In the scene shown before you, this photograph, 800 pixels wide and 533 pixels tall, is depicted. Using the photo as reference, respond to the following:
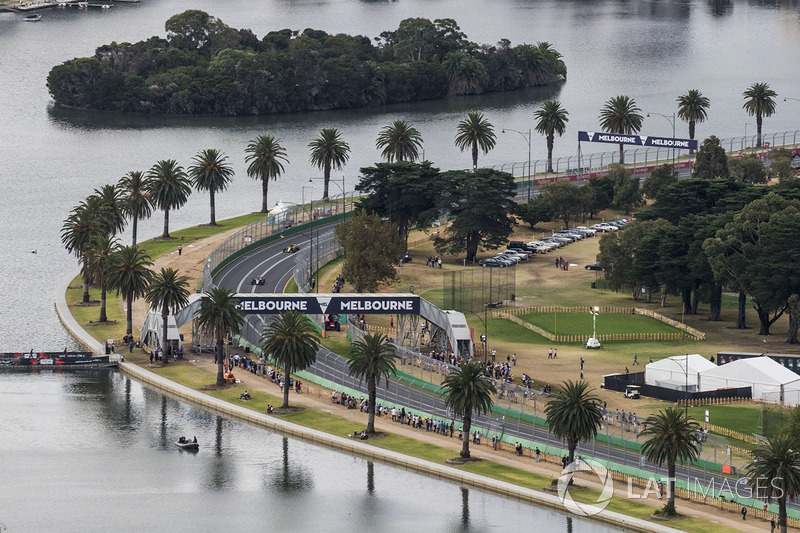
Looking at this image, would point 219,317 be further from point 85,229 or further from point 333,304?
point 85,229

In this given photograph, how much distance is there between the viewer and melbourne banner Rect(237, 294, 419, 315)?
523 ft

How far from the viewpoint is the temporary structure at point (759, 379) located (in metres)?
146

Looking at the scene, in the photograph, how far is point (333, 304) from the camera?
16125 centimetres

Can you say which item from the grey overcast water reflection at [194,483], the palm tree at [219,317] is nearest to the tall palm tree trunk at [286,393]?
the grey overcast water reflection at [194,483]

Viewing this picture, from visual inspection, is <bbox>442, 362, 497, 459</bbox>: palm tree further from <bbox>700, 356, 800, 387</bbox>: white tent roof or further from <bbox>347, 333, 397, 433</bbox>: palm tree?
<bbox>700, 356, 800, 387</bbox>: white tent roof

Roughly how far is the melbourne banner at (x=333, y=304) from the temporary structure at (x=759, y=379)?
32243 mm

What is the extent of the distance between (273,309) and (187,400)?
49.4ft

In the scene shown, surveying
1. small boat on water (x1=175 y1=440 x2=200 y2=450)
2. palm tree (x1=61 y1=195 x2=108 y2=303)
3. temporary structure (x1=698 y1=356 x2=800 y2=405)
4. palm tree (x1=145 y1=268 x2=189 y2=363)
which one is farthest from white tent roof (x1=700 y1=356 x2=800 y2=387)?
palm tree (x1=61 y1=195 x2=108 y2=303)

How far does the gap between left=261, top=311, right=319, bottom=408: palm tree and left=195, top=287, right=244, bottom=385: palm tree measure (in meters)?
6.70

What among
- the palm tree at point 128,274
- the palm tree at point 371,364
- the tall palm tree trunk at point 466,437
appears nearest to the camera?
the tall palm tree trunk at point 466,437

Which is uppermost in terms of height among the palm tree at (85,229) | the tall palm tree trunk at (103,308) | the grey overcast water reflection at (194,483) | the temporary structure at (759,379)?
the palm tree at (85,229)

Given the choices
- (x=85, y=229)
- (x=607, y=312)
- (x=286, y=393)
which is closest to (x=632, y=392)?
(x=286, y=393)

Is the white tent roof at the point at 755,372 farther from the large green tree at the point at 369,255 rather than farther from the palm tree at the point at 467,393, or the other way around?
the large green tree at the point at 369,255

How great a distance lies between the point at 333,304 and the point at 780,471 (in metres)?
61.9
